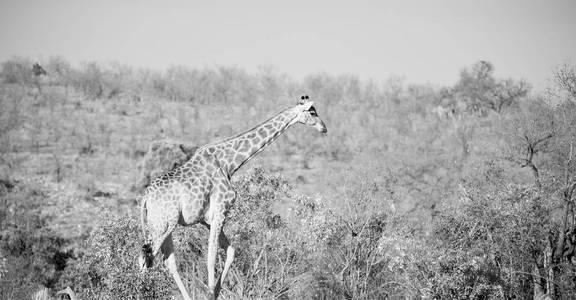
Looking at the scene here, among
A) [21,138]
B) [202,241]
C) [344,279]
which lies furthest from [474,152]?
[21,138]

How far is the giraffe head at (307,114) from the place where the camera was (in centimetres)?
1021

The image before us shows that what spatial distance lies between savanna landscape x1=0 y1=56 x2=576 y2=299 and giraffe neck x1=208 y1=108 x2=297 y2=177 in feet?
6.81

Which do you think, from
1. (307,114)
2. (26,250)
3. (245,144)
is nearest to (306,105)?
(307,114)

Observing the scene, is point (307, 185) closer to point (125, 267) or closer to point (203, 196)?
point (203, 196)

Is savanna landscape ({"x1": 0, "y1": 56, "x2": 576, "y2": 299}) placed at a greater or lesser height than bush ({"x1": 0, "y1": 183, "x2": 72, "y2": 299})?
greater

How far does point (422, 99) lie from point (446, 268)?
138ft

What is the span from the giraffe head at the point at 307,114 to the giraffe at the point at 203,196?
0.06ft

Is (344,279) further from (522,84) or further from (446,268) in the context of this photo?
(522,84)

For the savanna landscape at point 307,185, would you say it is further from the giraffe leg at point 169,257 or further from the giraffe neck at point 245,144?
the giraffe neck at point 245,144

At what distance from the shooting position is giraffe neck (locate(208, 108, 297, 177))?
982 centimetres

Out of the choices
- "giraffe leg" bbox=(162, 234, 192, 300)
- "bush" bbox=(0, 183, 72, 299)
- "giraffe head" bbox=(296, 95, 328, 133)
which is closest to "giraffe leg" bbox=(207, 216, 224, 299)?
"giraffe leg" bbox=(162, 234, 192, 300)

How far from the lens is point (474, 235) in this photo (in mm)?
14273

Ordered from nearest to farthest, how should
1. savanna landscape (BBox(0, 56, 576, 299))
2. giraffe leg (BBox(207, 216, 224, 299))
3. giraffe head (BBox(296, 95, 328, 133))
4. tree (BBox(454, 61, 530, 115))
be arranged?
1. giraffe leg (BBox(207, 216, 224, 299))
2. giraffe head (BBox(296, 95, 328, 133))
3. savanna landscape (BBox(0, 56, 576, 299))
4. tree (BBox(454, 61, 530, 115))

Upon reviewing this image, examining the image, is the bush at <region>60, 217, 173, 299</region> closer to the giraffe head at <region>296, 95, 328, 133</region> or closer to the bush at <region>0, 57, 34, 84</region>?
the giraffe head at <region>296, 95, 328, 133</region>
